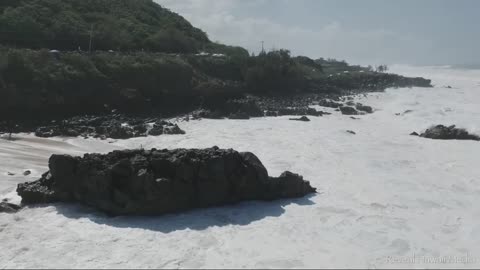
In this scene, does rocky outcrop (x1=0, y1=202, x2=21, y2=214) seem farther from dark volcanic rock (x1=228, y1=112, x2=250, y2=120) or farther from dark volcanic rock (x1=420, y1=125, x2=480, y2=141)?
dark volcanic rock (x1=420, y1=125, x2=480, y2=141)

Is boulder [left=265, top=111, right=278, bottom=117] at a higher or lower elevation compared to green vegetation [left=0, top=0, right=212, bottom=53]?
lower

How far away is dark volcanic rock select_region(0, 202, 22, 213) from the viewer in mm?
13992

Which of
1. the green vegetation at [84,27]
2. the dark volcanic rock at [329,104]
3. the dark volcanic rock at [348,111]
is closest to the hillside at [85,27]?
the green vegetation at [84,27]

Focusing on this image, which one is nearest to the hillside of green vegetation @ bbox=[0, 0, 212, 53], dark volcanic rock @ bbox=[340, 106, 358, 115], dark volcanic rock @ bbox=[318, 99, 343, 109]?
green vegetation @ bbox=[0, 0, 212, 53]

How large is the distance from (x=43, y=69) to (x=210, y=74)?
68.8 ft

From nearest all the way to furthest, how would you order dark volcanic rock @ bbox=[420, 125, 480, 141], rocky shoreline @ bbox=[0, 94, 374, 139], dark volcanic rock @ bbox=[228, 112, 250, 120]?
rocky shoreline @ bbox=[0, 94, 374, 139]
dark volcanic rock @ bbox=[420, 125, 480, 141]
dark volcanic rock @ bbox=[228, 112, 250, 120]

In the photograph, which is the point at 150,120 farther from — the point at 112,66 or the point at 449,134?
the point at 449,134

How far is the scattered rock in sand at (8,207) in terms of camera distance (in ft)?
45.9

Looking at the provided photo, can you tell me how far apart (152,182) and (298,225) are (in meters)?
4.38

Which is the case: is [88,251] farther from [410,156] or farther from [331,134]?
[331,134]

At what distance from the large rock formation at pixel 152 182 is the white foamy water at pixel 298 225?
1.41ft

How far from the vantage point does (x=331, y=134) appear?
1178 inches

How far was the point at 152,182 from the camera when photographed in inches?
555

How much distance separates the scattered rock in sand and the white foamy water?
0.31 metres
